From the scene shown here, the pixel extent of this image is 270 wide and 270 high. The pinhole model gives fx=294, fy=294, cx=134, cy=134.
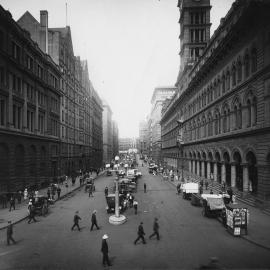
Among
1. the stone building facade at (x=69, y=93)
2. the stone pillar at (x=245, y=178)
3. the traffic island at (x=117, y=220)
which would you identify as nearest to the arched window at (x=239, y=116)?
the stone pillar at (x=245, y=178)

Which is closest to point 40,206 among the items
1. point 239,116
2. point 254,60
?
point 239,116

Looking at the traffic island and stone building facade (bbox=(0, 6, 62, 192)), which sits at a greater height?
stone building facade (bbox=(0, 6, 62, 192))

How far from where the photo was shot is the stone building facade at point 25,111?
32.2m

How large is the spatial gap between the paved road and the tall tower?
61.5 m

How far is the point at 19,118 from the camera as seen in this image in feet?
119

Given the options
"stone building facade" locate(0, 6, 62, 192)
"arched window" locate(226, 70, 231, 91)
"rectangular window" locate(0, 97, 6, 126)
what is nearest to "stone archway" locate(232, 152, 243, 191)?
"arched window" locate(226, 70, 231, 91)

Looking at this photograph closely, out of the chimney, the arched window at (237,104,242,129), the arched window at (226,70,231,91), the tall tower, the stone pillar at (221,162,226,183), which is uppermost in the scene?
the tall tower

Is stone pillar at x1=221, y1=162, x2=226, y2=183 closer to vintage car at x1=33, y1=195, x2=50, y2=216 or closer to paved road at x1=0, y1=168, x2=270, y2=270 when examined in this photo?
paved road at x1=0, y1=168, x2=270, y2=270

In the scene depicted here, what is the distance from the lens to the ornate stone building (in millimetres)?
24688

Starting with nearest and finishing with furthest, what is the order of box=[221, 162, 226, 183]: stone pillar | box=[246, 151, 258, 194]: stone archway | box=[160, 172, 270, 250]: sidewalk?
box=[160, 172, 270, 250]: sidewalk, box=[246, 151, 258, 194]: stone archway, box=[221, 162, 226, 183]: stone pillar

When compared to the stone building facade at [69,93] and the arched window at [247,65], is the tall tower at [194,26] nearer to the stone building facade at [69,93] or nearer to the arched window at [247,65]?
the stone building facade at [69,93]

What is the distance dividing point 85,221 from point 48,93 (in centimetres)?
3062

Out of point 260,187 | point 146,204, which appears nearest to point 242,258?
point 260,187

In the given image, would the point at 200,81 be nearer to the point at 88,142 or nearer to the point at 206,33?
the point at 206,33
